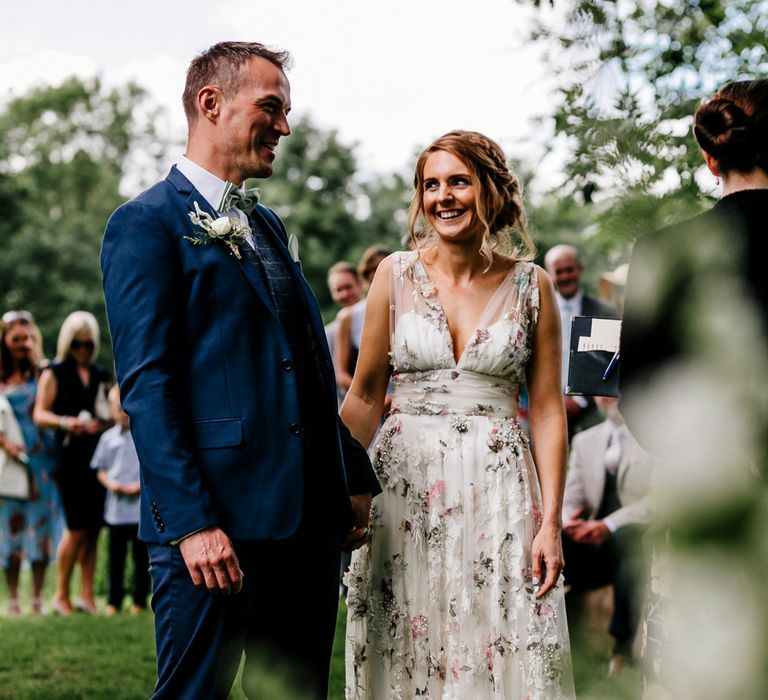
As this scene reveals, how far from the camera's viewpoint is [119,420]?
27.4 feet

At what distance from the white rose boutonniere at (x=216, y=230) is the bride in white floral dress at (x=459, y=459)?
82 cm

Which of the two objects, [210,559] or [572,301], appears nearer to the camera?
[210,559]

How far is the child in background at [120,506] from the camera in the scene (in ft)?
26.2

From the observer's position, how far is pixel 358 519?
2.81 m

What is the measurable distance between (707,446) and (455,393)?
2.67 m

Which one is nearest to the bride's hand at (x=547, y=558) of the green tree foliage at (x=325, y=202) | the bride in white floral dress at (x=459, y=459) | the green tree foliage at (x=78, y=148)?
the bride in white floral dress at (x=459, y=459)

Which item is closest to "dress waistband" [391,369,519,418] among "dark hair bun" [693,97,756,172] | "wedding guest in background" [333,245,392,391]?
"dark hair bun" [693,97,756,172]

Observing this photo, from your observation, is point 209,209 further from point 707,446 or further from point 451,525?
point 707,446

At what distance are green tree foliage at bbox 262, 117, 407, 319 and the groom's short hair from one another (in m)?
41.9

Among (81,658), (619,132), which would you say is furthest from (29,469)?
(619,132)

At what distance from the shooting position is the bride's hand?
295cm

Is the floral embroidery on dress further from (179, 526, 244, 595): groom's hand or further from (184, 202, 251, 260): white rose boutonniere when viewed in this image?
(179, 526, 244, 595): groom's hand

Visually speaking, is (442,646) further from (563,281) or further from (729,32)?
(563,281)

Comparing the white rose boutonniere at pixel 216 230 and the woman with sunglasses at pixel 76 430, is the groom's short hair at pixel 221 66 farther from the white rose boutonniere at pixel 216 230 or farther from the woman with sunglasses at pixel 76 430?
the woman with sunglasses at pixel 76 430
